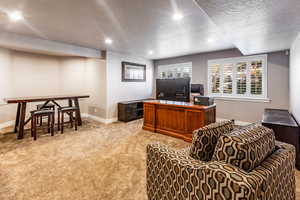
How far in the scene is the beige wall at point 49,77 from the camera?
432cm

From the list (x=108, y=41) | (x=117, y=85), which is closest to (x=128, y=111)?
(x=117, y=85)

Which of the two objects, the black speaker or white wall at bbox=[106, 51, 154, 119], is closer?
the black speaker

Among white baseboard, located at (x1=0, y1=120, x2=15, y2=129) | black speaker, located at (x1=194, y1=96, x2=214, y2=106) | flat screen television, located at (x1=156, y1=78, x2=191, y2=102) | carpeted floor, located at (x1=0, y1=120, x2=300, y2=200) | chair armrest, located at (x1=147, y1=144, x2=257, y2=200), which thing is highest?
flat screen television, located at (x1=156, y1=78, x2=191, y2=102)

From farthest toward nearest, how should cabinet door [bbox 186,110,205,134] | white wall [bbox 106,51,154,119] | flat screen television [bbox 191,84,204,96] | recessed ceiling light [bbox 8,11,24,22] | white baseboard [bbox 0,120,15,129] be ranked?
white wall [bbox 106,51,154,119], white baseboard [bbox 0,120,15,129], flat screen television [bbox 191,84,204,96], cabinet door [bbox 186,110,205,134], recessed ceiling light [bbox 8,11,24,22]

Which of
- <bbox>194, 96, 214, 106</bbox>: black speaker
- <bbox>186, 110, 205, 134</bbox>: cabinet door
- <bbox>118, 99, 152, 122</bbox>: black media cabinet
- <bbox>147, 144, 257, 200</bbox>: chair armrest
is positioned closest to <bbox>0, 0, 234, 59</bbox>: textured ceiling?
<bbox>194, 96, 214, 106</bbox>: black speaker

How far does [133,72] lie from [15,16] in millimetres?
3609

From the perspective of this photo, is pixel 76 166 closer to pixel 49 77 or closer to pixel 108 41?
pixel 108 41

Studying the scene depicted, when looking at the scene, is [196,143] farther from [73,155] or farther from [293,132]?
[73,155]

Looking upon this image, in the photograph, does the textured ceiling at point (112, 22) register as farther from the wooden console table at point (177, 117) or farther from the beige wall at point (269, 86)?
the wooden console table at point (177, 117)

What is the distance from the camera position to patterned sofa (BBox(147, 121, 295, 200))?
0.83 metres

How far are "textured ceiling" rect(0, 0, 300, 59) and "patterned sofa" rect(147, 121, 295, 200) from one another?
1.48 meters

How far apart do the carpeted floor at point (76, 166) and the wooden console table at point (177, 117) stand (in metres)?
0.23

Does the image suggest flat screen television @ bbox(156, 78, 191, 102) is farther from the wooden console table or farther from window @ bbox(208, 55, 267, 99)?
window @ bbox(208, 55, 267, 99)

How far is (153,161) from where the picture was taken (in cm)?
144
